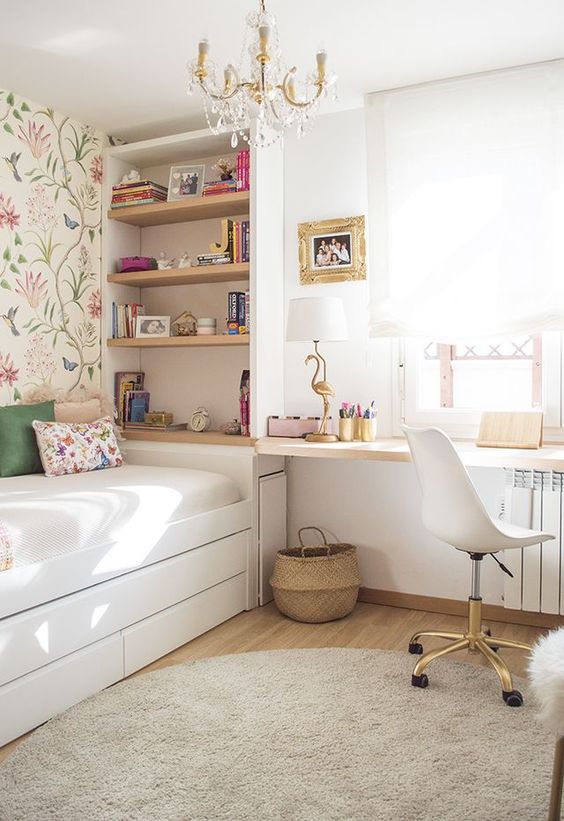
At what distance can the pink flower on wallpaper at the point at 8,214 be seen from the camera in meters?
3.51

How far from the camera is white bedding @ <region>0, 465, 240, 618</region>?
2.36 metres

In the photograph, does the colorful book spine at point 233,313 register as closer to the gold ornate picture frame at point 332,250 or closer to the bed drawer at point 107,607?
the gold ornate picture frame at point 332,250

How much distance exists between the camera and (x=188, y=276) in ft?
12.7

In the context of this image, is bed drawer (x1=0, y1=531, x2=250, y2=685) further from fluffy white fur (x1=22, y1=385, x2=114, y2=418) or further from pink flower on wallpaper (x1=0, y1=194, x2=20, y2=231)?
pink flower on wallpaper (x1=0, y1=194, x2=20, y2=231)

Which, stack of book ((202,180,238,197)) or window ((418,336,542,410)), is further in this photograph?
stack of book ((202,180,238,197))

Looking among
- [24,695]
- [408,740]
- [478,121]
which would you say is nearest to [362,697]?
[408,740]

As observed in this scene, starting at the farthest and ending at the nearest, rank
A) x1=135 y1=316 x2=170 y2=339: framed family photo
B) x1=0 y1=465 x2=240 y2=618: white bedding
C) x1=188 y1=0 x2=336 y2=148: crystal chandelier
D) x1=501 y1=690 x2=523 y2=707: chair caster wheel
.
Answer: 1. x1=135 y1=316 x2=170 y2=339: framed family photo
2. x1=501 y1=690 x2=523 y2=707: chair caster wheel
3. x1=0 y1=465 x2=240 y2=618: white bedding
4. x1=188 y1=0 x2=336 y2=148: crystal chandelier

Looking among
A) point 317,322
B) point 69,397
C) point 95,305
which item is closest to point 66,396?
point 69,397

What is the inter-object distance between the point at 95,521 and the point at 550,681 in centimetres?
165

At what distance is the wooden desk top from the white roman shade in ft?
1.78

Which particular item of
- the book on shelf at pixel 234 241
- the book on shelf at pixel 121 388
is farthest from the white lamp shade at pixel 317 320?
the book on shelf at pixel 121 388

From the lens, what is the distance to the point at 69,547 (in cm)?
251

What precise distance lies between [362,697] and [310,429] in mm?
1422

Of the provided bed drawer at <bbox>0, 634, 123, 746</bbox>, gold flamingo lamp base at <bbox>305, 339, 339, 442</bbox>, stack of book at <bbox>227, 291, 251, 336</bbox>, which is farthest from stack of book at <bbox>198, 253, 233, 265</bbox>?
bed drawer at <bbox>0, 634, 123, 746</bbox>
